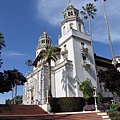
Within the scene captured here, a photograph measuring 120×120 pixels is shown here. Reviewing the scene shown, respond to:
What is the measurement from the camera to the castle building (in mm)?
31812

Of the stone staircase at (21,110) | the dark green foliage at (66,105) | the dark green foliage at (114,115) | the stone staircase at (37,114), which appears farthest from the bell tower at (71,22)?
the dark green foliage at (114,115)

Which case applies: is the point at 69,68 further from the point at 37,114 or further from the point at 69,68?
the point at 37,114

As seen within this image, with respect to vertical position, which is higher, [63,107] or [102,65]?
[102,65]

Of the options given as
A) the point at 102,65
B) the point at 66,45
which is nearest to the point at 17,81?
the point at 66,45

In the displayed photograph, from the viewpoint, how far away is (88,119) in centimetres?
1753

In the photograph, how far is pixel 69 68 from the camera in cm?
3247

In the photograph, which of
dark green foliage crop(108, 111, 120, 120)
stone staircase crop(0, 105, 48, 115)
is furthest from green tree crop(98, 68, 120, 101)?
stone staircase crop(0, 105, 48, 115)

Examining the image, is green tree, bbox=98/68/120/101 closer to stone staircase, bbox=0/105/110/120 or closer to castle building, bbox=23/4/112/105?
stone staircase, bbox=0/105/110/120

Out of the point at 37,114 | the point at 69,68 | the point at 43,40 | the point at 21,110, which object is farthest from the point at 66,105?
the point at 43,40

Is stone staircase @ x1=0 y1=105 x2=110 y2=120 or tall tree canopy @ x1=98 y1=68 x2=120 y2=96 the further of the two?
tall tree canopy @ x1=98 y1=68 x2=120 y2=96

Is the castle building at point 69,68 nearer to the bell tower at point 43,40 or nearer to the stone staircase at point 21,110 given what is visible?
the stone staircase at point 21,110

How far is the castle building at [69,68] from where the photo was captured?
31812 millimetres

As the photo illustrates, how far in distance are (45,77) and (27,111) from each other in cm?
1166

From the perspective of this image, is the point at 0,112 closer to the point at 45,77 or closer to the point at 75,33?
the point at 45,77
